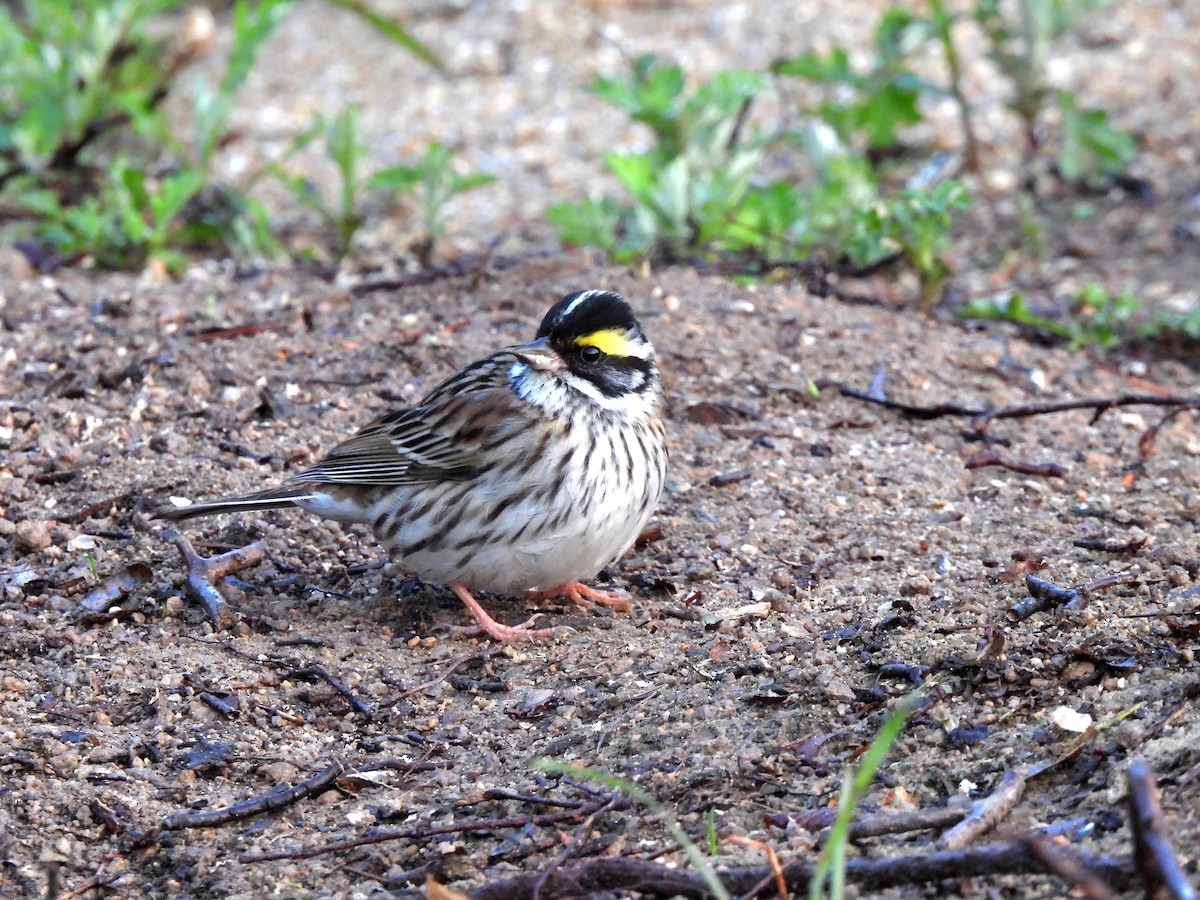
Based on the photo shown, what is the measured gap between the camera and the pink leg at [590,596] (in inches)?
211

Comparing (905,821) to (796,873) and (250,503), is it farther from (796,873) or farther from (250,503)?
(250,503)

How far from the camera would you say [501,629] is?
5203 mm

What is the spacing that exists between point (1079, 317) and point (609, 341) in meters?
3.71

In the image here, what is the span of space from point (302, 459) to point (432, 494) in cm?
96

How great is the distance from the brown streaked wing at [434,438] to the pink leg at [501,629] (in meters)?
0.43

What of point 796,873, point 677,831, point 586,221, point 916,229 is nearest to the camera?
point 677,831

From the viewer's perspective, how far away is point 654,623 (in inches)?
202

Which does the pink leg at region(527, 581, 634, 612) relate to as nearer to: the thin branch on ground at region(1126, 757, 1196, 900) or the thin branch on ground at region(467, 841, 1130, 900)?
the thin branch on ground at region(467, 841, 1130, 900)

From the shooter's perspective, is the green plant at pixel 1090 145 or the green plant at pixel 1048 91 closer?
the green plant at pixel 1048 91

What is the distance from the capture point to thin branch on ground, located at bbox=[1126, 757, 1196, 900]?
104 inches

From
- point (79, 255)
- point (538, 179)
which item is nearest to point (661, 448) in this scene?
point (79, 255)

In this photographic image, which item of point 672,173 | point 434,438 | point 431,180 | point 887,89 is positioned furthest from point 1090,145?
point 434,438

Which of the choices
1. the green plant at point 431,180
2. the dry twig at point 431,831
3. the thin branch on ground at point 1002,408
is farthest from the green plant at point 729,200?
the dry twig at point 431,831

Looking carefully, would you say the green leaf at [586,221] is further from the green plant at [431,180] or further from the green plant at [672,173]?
the green plant at [431,180]
